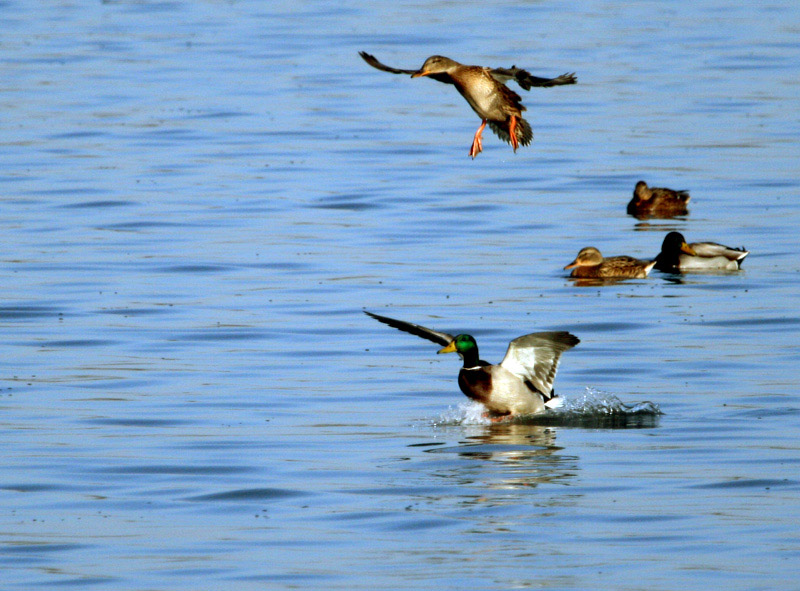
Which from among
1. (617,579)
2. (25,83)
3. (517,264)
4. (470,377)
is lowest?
(617,579)

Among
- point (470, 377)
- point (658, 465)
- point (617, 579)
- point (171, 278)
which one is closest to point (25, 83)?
point (171, 278)

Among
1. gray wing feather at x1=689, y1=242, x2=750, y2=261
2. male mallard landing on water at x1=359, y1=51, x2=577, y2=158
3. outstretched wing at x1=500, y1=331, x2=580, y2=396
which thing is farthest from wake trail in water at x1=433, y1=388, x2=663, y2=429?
gray wing feather at x1=689, y1=242, x2=750, y2=261

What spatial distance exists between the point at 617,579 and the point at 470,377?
416 cm

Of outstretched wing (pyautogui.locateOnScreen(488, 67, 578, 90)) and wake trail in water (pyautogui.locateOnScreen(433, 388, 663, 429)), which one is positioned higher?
outstretched wing (pyautogui.locateOnScreen(488, 67, 578, 90))

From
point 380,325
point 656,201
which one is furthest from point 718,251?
point 380,325

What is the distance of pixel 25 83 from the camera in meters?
32.0

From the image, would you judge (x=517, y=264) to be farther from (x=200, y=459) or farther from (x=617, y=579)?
(x=617, y=579)

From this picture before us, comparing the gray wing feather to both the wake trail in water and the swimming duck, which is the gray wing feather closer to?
the swimming duck

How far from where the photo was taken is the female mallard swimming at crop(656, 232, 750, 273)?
59.0ft

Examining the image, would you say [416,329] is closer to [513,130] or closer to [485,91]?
[513,130]

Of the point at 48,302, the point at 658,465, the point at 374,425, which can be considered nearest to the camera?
the point at 658,465

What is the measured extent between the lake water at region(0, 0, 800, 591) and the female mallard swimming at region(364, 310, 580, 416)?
0.20m

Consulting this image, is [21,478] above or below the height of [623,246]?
below

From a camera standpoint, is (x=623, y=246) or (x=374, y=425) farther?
(x=623, y=246)
